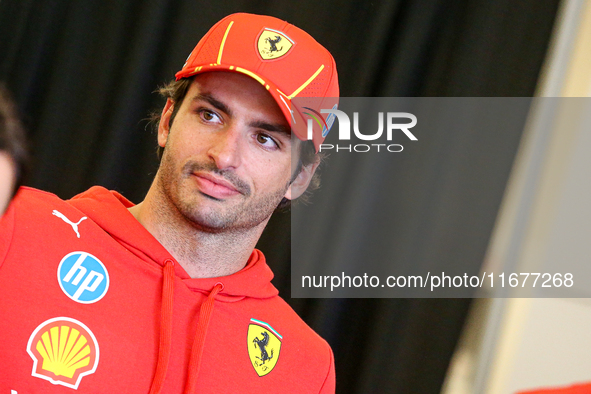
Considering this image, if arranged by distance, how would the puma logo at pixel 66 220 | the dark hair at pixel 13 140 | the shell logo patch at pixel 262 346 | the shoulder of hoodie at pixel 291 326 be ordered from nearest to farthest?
the dark hair at pixel 13 140 → the puma logo at pixel 66 220 → the shell logo patch at pixel 262 346 → the shoulder of hoodie at pixel 291 326

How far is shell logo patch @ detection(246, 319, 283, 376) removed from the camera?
1.12 metres

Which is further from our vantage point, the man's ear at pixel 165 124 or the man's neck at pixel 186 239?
the man's ear at pixel 165 124

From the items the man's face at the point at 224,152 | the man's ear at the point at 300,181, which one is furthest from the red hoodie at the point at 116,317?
the man's ear at the point at 300,181

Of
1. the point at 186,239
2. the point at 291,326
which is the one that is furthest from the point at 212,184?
the point at 291,326

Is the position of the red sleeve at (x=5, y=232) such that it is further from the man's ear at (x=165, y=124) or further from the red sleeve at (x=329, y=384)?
the red sleeve at (x=329, y=384)

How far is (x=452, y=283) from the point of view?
1559mm

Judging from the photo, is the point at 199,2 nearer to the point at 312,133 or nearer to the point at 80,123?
the point at 80,123

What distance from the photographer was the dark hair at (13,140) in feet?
1.34

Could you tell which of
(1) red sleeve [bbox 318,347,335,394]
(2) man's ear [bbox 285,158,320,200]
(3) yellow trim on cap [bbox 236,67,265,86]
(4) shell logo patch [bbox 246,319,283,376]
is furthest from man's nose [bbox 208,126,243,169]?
(1) red sleeve [bbox 318,347,335,394]

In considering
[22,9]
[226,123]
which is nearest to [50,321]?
[226,123]

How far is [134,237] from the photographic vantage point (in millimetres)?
1081

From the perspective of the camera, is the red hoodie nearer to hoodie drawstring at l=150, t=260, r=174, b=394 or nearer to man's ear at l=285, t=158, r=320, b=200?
hoodie drawstring at l=150, t=260, r=174, b=394

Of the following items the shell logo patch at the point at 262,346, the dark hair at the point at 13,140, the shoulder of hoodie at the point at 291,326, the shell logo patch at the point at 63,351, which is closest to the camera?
the dark hair at the point at 13,140

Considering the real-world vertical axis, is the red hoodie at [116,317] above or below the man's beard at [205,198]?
below
